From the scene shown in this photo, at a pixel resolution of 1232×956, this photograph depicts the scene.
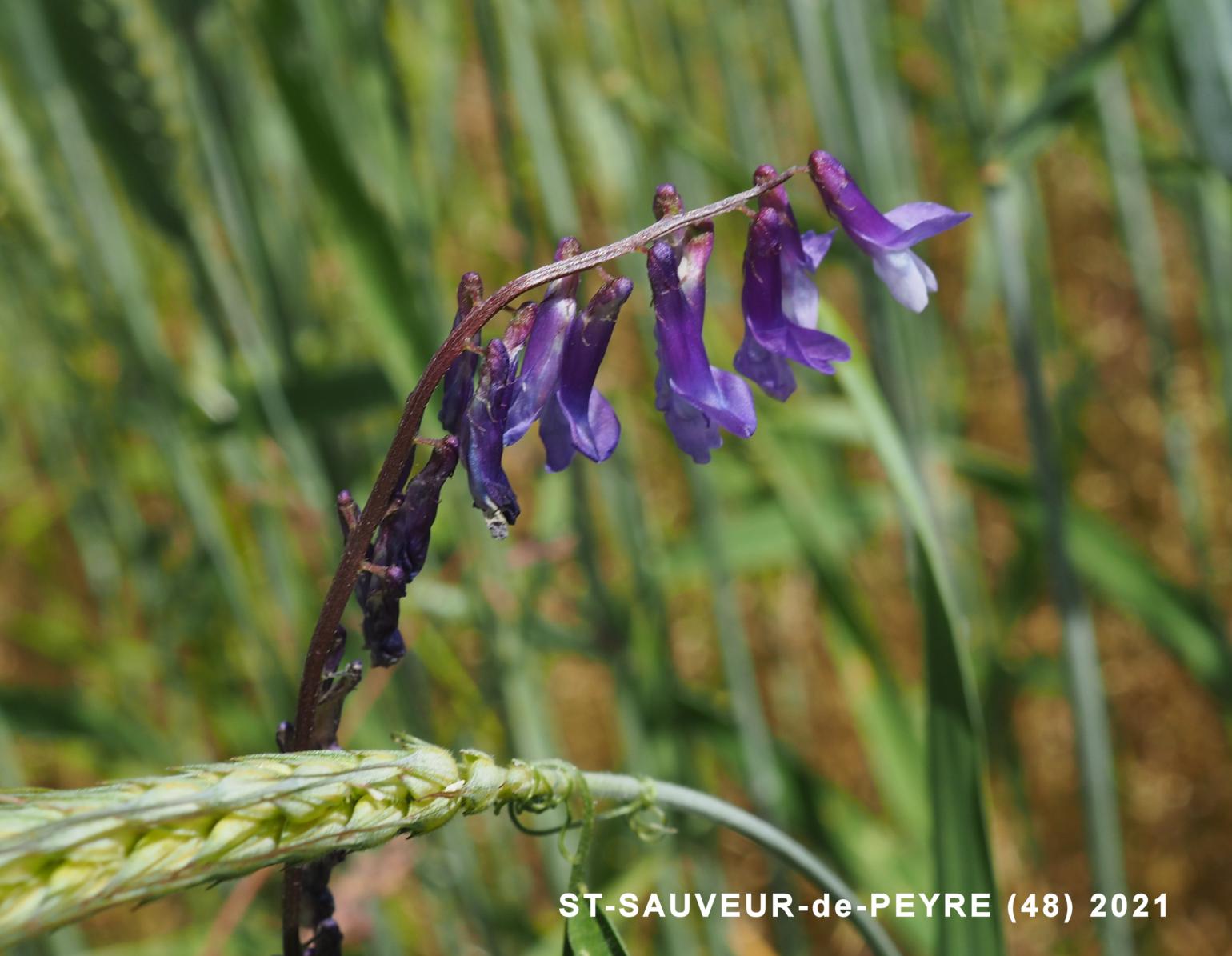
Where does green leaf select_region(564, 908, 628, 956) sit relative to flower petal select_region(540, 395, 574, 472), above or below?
below

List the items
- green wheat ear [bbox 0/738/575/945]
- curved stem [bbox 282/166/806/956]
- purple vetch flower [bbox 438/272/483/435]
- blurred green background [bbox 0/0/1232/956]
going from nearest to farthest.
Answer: green wheat ear [bbox 0/738/575/945]
curved stem [bbox 282/166/806/956]
purple vetch flower [bbox 438/272/483/435]
blurred green background [bbox 0/0/1232/956]

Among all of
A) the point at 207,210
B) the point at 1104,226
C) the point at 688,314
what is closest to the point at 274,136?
the point at 207,210

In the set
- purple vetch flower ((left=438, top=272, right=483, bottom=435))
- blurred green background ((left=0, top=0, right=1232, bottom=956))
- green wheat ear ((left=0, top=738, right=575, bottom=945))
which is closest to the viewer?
green wheat ear ((left=0, top=738, right=575, bottom=945))

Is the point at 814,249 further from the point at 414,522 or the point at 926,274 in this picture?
the point at 414,522

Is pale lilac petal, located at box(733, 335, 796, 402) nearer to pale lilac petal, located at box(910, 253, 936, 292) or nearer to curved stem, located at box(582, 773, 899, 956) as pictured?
pale lilac petal, located at box(910, 253, 936, 292)

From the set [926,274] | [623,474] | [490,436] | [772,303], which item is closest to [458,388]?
[490,436]

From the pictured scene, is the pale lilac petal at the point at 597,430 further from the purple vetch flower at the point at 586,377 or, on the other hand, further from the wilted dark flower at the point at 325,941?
the wilted dark flower at the point at 325,941

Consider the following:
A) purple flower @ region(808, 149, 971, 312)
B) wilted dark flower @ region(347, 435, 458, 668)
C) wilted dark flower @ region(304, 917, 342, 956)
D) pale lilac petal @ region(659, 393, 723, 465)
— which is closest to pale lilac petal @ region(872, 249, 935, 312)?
purple flower @ region(808, 149, 971, 312)
